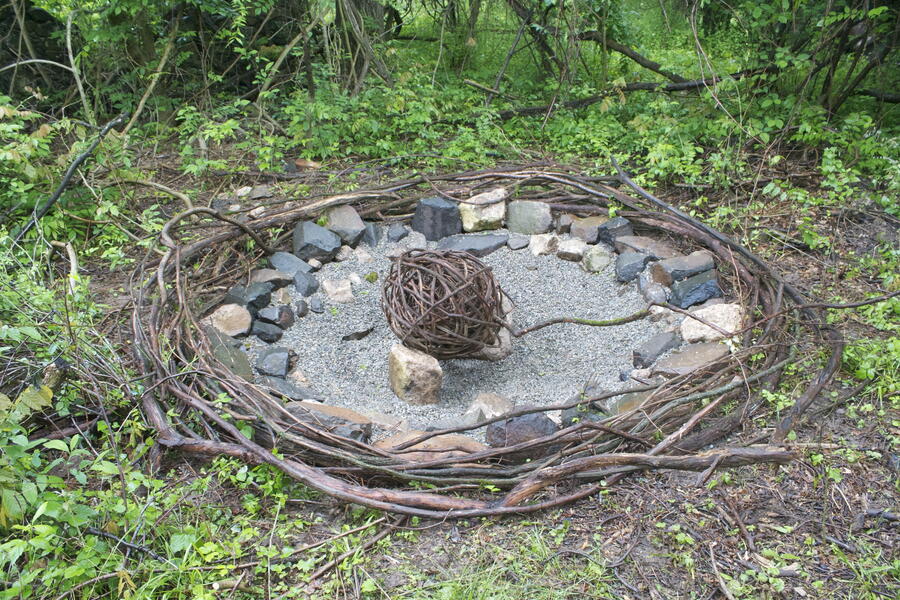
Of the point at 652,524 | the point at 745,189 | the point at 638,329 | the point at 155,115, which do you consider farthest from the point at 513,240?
the point at 155,115

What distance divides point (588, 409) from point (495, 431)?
1.69ft

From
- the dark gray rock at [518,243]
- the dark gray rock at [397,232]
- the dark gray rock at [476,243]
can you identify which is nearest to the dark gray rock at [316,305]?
the dark gray rock at [397,232]

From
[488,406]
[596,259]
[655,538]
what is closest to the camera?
[655,538]

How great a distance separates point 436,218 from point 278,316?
1.41m

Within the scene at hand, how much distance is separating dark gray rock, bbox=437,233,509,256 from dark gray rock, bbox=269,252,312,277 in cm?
97

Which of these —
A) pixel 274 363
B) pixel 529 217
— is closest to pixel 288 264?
pixel 274 363

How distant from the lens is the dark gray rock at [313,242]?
4.68 metres

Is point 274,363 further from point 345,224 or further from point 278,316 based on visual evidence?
point 345,224

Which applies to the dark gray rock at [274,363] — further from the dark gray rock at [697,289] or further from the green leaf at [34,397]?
the dark gray rock at [697,289]

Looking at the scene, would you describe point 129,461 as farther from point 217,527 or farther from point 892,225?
point 892,225

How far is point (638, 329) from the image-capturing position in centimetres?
405

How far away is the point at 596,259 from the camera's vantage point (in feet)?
15.2

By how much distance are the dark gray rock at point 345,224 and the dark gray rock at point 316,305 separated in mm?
607

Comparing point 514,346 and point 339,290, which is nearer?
point 514,346
